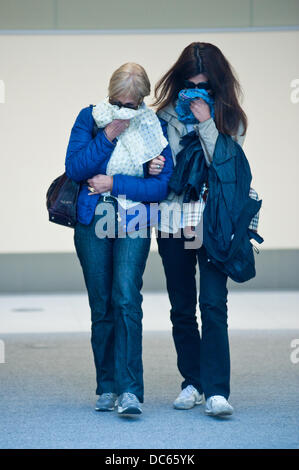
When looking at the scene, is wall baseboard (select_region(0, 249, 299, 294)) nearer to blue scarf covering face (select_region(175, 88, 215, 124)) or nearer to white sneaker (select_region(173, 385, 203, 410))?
white sneaker (select_region(173, 385, 203, 410))

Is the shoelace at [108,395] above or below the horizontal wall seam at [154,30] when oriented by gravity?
below

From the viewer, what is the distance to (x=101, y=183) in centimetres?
504

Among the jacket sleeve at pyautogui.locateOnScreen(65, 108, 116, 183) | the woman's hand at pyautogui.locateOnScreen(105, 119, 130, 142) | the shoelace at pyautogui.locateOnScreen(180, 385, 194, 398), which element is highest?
the woman's hand at pyautogui.locateOnScreen(105, 119, 130, 142)

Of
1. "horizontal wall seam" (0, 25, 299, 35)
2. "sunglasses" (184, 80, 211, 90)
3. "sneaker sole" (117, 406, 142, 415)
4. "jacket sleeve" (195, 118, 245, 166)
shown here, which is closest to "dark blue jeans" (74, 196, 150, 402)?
"sneaker sole" (117, 406, 142, 415)

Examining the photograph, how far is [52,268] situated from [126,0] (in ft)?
10.7

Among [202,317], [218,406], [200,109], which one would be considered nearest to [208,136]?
[200,109]

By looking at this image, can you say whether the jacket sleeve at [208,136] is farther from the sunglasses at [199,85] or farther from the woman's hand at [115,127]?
the woman's hand at [115,127]

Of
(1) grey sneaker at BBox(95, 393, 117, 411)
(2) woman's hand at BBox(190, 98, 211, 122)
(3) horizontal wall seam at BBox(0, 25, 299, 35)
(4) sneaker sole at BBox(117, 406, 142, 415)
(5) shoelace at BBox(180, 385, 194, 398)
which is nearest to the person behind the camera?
(4) sneaker sole at BBox(117, 406, 142, 415)

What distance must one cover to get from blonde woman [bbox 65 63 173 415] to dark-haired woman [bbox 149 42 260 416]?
119mm

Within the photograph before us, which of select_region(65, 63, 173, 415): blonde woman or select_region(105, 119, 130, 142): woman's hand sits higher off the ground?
select_region(105, 119, 130, 142): woman's hand

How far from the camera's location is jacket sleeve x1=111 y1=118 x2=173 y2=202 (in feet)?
16.5

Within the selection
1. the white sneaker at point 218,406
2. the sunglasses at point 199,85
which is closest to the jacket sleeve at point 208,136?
the sunglasses at point 199,85

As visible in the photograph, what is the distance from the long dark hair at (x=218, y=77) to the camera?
505 cm

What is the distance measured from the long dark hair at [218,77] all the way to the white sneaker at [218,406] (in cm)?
138
